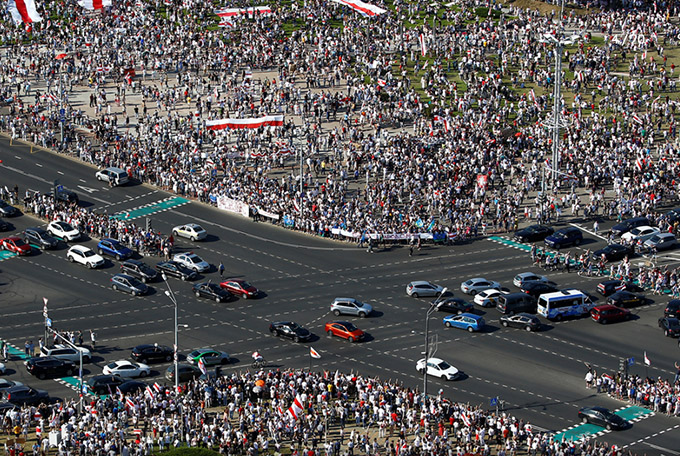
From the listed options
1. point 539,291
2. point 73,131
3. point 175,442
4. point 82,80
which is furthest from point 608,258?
point 82,80

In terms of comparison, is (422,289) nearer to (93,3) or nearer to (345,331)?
(345,331)

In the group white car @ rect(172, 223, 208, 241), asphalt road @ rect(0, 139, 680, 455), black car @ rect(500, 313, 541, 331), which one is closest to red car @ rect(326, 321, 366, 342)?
asphalt road @ rect(0, 139, 680, 455)

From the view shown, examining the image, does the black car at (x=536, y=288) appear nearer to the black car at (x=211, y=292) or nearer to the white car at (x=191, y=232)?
the black car at (x=211, y=292)

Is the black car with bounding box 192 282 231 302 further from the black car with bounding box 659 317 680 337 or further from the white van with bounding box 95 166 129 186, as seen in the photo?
the black car with bounding box 659 317 680 337

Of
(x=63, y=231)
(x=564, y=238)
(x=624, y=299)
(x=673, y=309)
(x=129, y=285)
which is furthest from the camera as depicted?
(x=63, y=231)

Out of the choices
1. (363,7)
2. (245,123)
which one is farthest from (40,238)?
(363,7)

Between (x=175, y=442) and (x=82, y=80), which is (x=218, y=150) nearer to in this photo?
(x=82, y=80)
